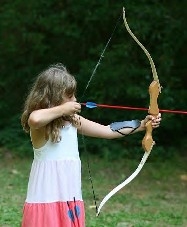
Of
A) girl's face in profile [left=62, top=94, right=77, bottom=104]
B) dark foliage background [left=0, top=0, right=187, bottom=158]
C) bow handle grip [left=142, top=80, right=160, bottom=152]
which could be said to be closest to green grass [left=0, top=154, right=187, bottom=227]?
dark foliage background [left=0, top=0, right=187, bottom=158]

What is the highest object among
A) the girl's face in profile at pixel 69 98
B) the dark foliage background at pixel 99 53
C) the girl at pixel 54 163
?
the dark foliage background at pixel 99 53

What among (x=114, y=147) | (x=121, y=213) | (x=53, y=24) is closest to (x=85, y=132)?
(x=121, y=213)

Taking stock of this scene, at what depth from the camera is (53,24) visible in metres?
8.86

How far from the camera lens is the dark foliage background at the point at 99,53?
25.0ft

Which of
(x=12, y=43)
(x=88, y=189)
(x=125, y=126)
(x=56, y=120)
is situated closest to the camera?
(x=56, y=120)

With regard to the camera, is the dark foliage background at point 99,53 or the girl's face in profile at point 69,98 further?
the dark foliage background at point 99,53

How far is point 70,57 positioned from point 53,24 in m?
0.72

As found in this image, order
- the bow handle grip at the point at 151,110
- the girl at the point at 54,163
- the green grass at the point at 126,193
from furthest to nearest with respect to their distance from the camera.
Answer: the green grass at the point at 126,193 → the bow handle grip at the point at 151,110 → the girl at the point at 54,163

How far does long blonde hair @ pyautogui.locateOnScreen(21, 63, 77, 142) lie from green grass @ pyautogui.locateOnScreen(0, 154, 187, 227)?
1859 millimetres

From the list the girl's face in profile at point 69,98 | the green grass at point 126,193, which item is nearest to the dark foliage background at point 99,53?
the green grass at point 126,193

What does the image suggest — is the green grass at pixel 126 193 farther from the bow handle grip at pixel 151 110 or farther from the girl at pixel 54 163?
the girl at pixel 54 163

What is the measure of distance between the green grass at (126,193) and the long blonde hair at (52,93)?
1.86m

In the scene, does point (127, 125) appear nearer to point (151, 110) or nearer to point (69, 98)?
point (151, 110)

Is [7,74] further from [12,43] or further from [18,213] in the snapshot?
[18,213]
